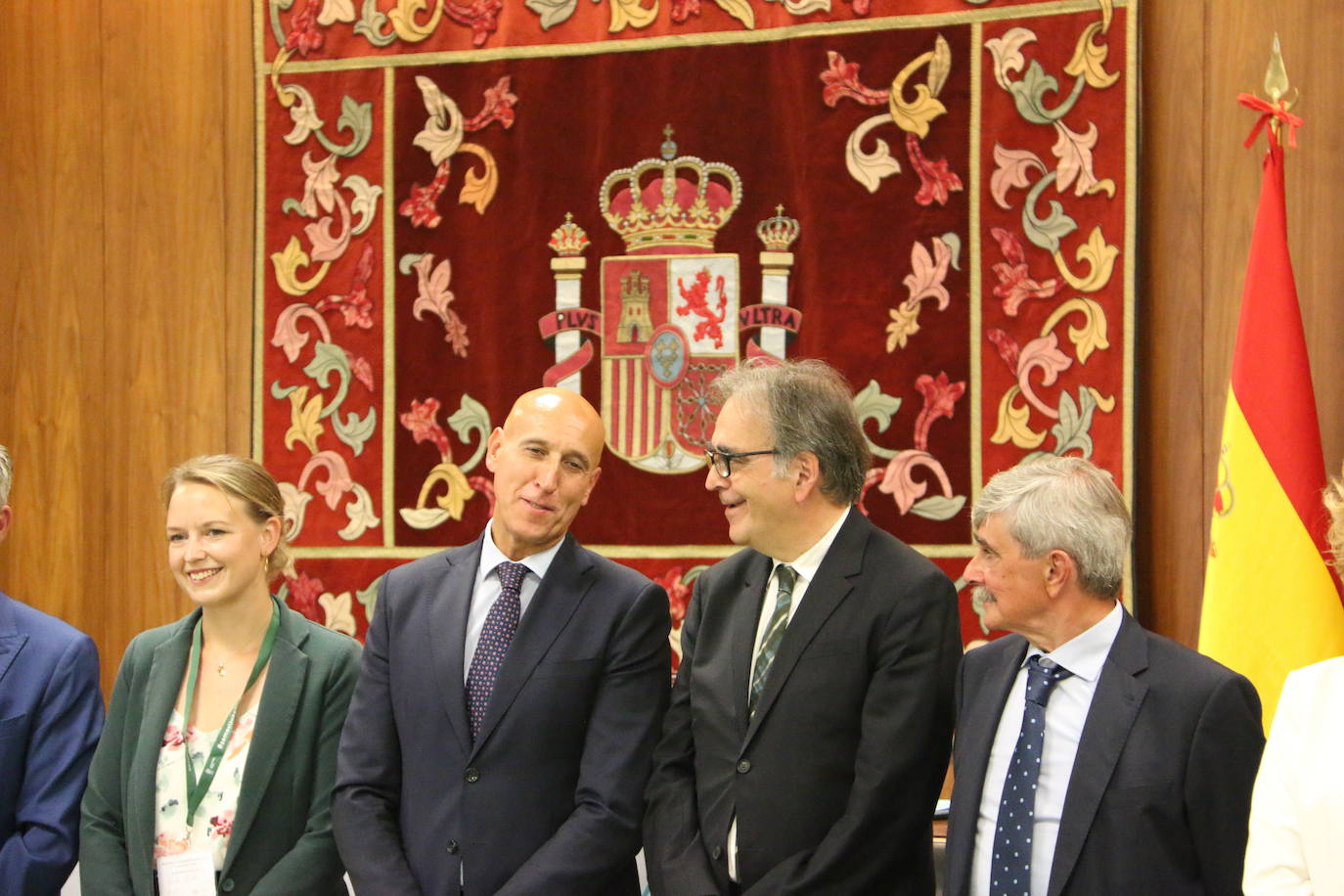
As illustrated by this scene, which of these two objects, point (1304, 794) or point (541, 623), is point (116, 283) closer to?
point (541, 623)

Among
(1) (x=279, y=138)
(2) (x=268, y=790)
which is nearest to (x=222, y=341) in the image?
(1) (x=279, y=138)

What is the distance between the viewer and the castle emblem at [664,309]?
410 centimetres

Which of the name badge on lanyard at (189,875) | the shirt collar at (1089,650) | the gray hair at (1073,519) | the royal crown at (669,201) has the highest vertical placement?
the royal crown at (669,201)

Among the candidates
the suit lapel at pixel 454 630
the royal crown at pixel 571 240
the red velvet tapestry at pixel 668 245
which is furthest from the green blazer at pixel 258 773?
the royal crown at pixel 571 240

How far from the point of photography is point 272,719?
2797mm

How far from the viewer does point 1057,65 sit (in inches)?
150

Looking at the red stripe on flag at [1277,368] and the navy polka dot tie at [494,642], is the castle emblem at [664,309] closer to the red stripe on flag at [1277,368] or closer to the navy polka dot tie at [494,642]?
the red stripe on flag at [1277,368]

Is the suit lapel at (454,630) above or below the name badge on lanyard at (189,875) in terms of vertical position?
above

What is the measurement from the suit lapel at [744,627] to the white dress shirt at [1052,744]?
0.46 metres

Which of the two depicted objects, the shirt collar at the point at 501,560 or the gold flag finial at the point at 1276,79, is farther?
the gold flag finial at the point at 1276,79

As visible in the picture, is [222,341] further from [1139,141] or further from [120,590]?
[1139,141]

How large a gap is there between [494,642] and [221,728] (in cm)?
60

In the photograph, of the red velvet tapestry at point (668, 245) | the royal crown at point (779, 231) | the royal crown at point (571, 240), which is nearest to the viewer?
the red velvet tapestry at point (668, 245)

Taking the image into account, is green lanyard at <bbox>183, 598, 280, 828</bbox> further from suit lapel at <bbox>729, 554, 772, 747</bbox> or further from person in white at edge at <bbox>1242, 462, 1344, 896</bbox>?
person in white at edge at <bbox>1242, 462, 1344, 896</bbox>
